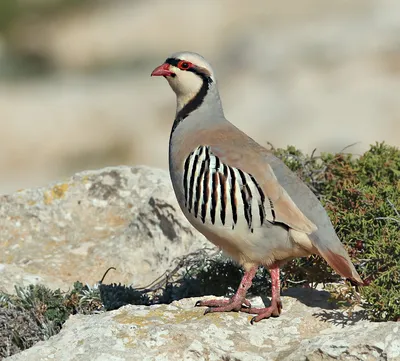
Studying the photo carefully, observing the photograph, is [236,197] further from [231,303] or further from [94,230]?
[94,230]

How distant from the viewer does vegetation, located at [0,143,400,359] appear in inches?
246

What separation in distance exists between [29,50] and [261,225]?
3141 cm

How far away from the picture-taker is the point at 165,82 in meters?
28.9

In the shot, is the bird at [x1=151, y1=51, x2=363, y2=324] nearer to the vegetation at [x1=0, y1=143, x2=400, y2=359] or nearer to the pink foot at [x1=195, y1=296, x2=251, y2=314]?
the pink foot at [x1=195, y1=296, x2=251, y2=314]

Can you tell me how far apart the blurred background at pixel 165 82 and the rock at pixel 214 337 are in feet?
25.5

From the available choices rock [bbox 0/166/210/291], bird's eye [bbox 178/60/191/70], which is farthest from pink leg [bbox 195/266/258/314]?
rock [bbox 0/166/210/291]

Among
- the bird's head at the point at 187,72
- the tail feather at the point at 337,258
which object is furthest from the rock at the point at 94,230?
the tail feather at the point at 337,258

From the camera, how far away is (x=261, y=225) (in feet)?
21.1

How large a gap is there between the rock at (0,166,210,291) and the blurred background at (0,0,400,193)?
499 cm

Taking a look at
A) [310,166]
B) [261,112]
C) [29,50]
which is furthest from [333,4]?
[310,166]

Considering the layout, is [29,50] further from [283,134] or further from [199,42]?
[283,134]

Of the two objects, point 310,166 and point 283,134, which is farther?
point 283,134

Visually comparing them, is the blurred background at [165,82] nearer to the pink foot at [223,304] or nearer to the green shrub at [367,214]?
the green shrub at [367,214]

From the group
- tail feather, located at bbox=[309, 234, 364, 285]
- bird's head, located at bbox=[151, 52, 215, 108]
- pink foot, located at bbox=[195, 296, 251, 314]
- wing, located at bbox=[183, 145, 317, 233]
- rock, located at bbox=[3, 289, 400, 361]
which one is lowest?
rock, located at bbox=[3, 289, 400, 361]
